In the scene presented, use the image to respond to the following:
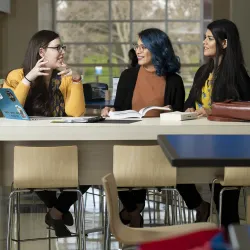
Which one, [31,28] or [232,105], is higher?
[31,28]

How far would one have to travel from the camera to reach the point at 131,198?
545 centimetres

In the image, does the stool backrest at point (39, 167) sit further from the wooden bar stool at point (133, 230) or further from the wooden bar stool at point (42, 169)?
the wooden bar stool at point (133, 230)

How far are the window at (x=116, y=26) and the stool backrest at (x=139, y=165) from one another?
7.06m

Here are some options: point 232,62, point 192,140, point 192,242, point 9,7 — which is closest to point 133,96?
point 232,62

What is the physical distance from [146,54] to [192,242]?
4152 millimetres

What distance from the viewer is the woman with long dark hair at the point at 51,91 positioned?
5559 mm

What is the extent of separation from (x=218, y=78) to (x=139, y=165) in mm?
1291

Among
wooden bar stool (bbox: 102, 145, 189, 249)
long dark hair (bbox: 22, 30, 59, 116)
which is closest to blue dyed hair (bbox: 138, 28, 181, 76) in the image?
long dark hair (bbox: 22, 30, 59, 116)

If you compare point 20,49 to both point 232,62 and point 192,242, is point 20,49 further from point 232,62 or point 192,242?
point 192,242

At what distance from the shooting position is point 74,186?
485 cm

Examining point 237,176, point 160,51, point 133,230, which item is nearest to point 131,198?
point 237,176

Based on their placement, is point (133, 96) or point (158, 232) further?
point (133, 96)

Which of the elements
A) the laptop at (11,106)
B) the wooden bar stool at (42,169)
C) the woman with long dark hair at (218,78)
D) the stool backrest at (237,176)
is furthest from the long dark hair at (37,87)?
the stool backrest at (237,176)

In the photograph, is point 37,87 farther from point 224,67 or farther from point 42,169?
point 224,67
